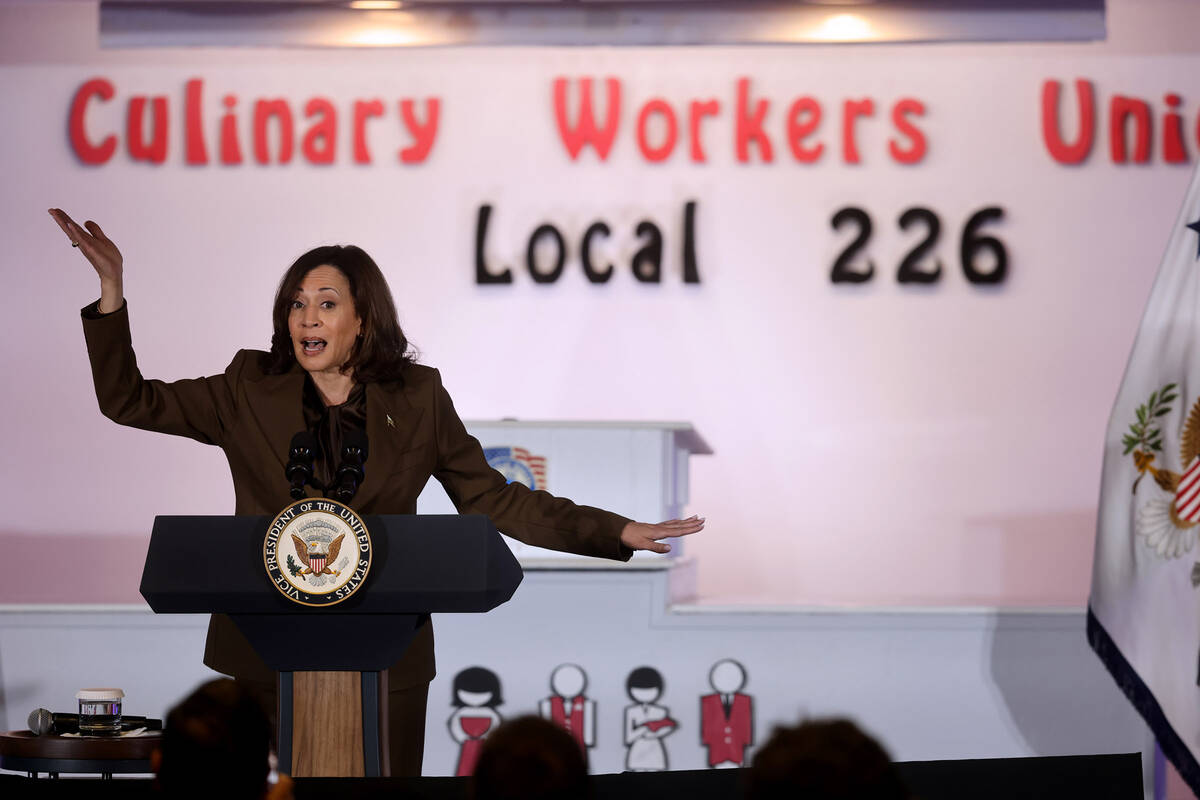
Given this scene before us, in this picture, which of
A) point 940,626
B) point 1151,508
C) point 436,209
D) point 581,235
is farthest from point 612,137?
point 1151,508

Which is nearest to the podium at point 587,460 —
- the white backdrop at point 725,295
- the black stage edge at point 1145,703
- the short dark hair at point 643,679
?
the short dark hair at point 643,679

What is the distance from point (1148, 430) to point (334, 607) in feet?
5.94

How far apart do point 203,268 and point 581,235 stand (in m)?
1.45

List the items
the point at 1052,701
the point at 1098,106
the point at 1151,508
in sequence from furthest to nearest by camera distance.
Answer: the point at 1098,106 → the point at 1052,701 → the point at 1151,508

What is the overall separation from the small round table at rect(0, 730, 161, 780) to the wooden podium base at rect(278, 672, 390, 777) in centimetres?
54

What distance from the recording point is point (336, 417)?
188cm

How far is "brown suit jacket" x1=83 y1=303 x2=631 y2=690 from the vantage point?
1866 millimetres

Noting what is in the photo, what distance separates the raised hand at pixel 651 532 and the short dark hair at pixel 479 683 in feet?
5.32

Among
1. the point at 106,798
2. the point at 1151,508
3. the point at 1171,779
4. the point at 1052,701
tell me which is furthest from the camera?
the point at 1171,779

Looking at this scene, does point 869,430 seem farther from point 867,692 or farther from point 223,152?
point 223,152

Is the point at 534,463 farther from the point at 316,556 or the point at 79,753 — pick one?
the point at 316,556

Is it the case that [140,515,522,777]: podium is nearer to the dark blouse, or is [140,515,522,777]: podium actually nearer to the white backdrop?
the dark blouse

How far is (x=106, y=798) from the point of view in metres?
1.57

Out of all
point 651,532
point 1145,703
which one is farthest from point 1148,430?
point 651,532
